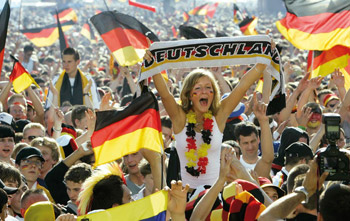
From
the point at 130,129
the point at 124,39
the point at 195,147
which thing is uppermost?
the point at 124,39

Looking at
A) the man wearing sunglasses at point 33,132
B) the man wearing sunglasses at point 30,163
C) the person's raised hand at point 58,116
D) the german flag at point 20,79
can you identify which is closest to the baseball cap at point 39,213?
the man wearing sunglasses at point 30,163

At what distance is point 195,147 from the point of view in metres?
5.88

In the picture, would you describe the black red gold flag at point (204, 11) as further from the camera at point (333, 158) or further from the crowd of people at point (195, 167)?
the camera at point (333, 158)

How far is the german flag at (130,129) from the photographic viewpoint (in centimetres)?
568

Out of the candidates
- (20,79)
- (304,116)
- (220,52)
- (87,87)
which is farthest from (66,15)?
(220,52)

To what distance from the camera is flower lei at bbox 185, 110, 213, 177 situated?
5.84 meters

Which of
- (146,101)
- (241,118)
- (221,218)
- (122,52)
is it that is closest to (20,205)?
(146,101)

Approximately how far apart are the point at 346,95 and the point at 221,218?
4.08 m

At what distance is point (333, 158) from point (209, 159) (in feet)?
7.52

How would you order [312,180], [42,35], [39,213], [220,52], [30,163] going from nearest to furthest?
[312,180] < [39,213] < [220,52] < [30,163] < [42,35]

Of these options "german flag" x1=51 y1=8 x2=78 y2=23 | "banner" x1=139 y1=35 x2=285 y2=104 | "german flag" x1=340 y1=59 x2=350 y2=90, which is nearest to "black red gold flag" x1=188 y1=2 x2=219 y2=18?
"german flag" x1=51 y1=8 x2=78 y2=23

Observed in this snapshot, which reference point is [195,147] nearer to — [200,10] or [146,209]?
[146,209]

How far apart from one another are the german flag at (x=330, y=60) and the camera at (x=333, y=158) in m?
5.82

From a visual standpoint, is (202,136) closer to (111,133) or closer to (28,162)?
(111,133)
